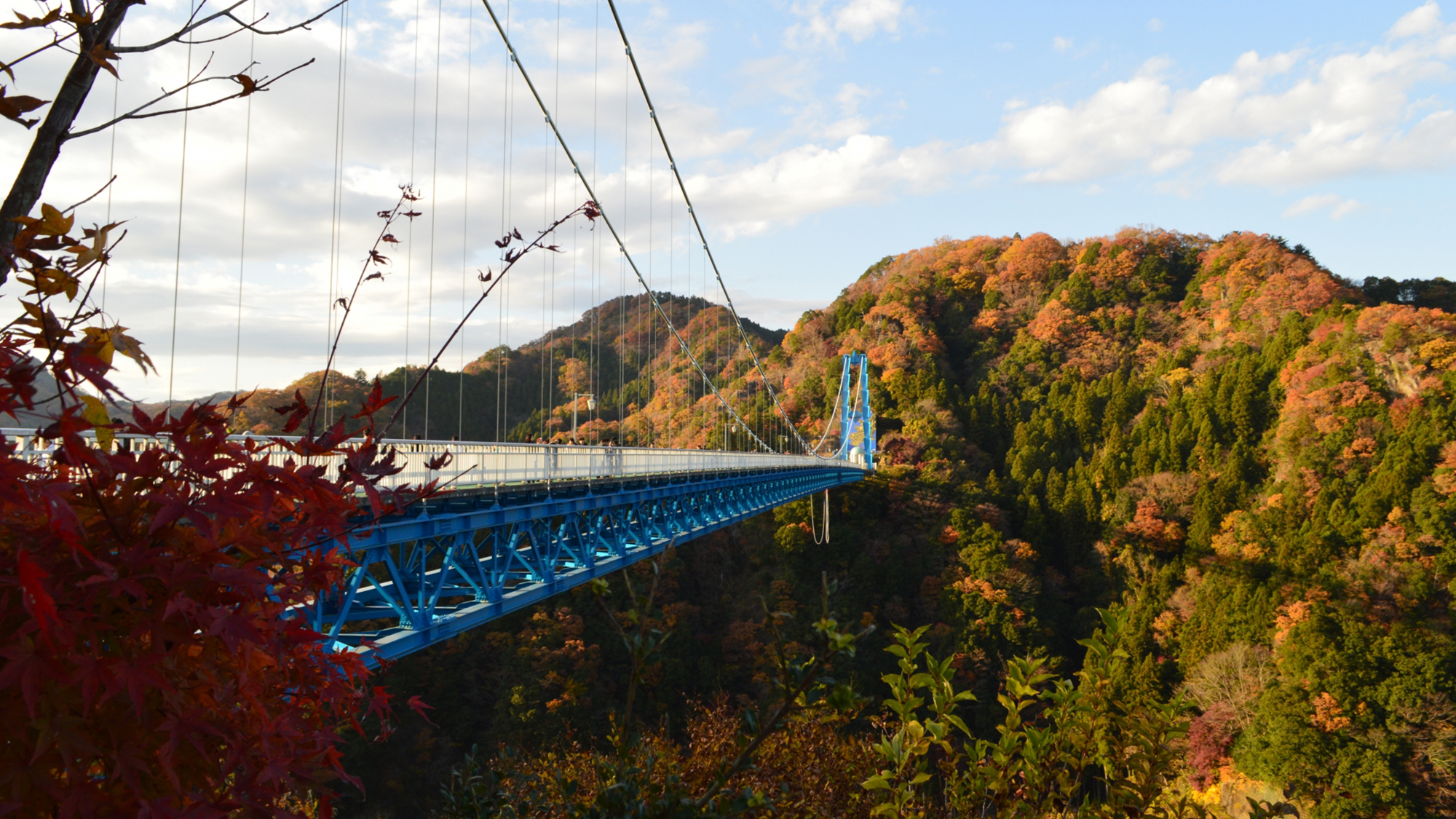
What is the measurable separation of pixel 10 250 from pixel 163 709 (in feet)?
2.64

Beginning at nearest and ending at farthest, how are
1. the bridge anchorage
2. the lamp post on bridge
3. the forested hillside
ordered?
the bridge anchorage
the lamp post on bridge
the forested hillside

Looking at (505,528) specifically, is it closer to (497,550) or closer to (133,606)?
(497,550)

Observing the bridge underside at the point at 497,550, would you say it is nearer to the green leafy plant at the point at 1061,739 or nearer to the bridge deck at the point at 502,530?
the bridge deck at the point at 502,530

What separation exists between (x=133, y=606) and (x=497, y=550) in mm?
8729

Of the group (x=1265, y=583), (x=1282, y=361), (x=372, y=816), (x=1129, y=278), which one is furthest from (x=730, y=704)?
(x=1129, y=278)

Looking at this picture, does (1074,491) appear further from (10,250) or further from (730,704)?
(10,250)

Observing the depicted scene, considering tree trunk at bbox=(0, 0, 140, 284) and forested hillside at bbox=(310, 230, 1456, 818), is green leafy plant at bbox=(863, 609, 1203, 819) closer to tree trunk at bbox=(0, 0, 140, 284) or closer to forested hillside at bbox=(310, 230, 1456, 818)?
tree trunk at bbox=(0, 0, 140, 284)

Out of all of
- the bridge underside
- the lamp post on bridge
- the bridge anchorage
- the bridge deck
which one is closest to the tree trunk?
the bridge anchorage

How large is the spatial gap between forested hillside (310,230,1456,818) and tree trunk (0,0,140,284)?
1459 centimetres

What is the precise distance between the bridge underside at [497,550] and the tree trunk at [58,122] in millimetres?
2828

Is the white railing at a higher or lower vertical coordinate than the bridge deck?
higher

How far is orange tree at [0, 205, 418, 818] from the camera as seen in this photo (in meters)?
1.10

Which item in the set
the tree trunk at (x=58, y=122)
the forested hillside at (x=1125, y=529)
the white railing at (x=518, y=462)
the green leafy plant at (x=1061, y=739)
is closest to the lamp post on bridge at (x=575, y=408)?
the white railing at (x=518, y=462)

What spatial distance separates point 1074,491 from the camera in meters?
33.8
